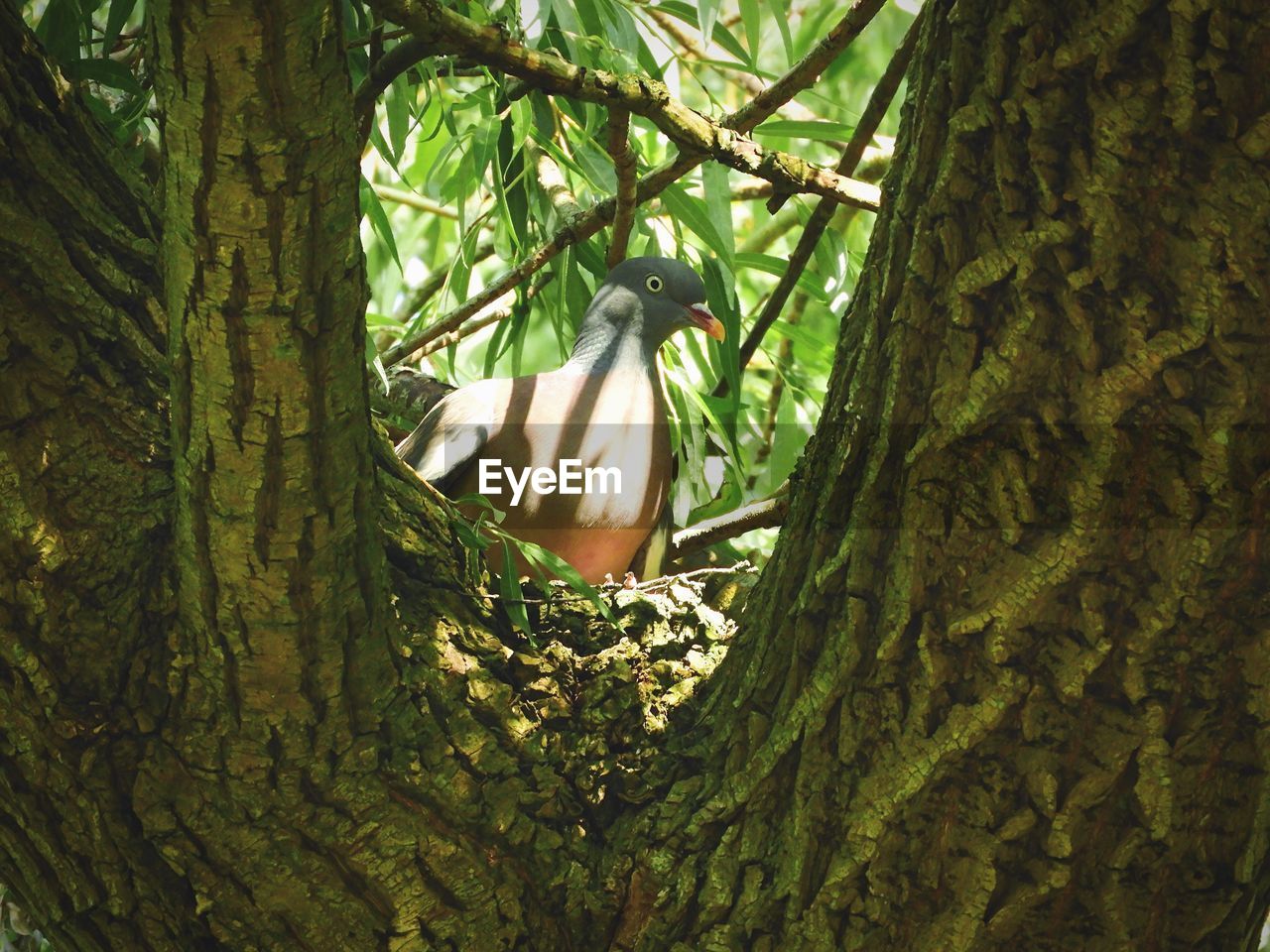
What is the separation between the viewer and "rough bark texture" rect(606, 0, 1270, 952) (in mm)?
908

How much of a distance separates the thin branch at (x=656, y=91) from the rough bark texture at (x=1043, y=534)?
368 mm

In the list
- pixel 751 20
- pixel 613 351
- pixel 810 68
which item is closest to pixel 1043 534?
pixel 810 68

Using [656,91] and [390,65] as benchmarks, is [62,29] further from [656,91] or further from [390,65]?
[656,91]

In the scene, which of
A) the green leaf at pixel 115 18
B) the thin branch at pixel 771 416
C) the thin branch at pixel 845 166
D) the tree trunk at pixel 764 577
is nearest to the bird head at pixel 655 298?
the thin branch at pixel 845 166

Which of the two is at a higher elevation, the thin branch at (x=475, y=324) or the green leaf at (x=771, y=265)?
the green leaf at (x=771, y=265)

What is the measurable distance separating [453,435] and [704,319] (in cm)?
48

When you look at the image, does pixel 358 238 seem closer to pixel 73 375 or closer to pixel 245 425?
pixel 245 425

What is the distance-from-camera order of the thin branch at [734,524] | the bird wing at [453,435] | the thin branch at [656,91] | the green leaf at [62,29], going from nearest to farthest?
the thin branch at [656,91] → the green leaf at [62,29] → the thin branch at [734,524] → the bird wing at [453,435]

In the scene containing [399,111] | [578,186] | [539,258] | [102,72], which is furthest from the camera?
[578,186]

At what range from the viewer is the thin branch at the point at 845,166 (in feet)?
5.38

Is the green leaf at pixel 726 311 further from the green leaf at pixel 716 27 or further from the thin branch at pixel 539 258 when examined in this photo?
the green leaf at pixel 716 27

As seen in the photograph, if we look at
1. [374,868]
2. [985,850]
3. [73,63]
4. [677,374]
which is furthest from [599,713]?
[677,374]

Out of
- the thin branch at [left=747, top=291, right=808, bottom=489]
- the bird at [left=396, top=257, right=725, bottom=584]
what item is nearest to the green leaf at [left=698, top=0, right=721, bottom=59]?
the bird at [left=396, top=257, right=725, bottom=584]

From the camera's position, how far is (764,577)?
1219 mm
